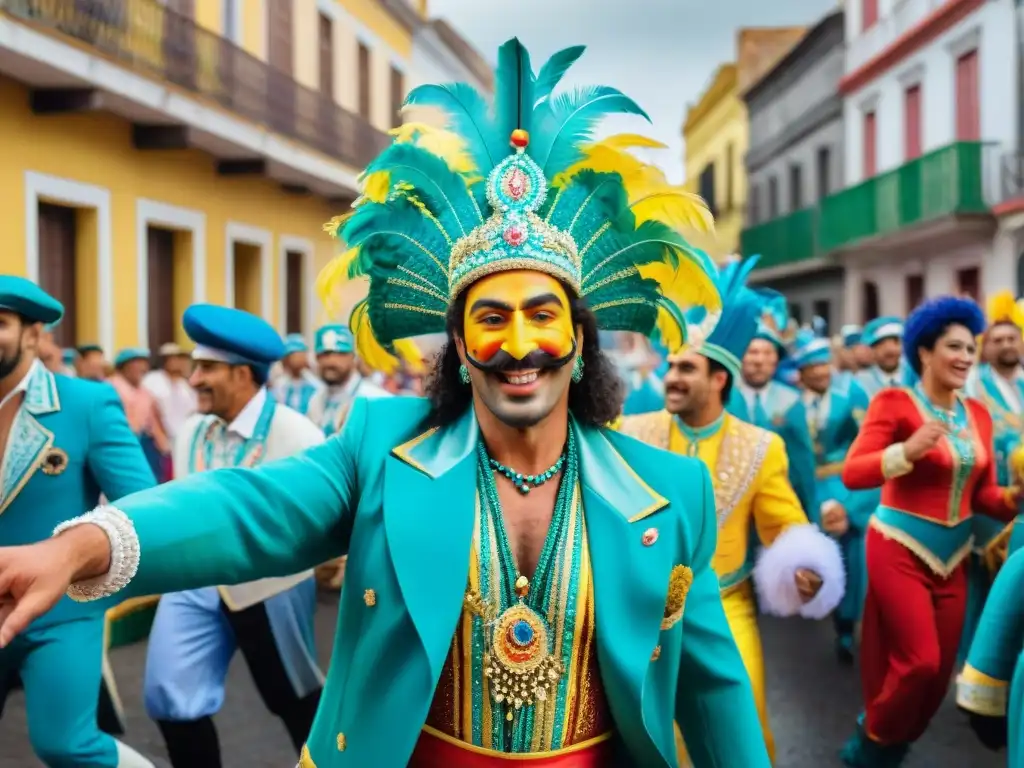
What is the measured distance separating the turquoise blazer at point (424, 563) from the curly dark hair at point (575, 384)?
0.19ft

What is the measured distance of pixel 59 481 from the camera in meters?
4.67

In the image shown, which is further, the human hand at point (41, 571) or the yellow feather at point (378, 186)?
the yellow feather at point (378, 186)

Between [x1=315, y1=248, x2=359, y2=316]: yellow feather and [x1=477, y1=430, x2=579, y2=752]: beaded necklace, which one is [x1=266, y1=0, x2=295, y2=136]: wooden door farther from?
[x1=477, y1=430, x2=579, y2=752]: beaded necklace

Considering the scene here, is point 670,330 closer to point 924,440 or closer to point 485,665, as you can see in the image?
point 485,665

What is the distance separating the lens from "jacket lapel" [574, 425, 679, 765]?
2678mm

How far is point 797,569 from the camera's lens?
15.0 feet

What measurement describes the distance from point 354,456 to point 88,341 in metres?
12.7

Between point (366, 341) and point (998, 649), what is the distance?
2.11m

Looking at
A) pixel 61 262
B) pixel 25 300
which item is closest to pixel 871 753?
pixel 25 300

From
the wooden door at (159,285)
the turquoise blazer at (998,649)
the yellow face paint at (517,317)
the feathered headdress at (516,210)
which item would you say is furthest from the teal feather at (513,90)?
the wooden door at (159,285)

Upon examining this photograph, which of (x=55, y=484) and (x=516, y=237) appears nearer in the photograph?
(x=516, y=237)

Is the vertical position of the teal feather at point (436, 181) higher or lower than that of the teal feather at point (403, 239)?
higher

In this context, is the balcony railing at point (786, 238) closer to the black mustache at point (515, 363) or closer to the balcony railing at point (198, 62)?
the balcony railing at point (198, 62)

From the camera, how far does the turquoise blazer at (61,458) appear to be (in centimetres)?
459
